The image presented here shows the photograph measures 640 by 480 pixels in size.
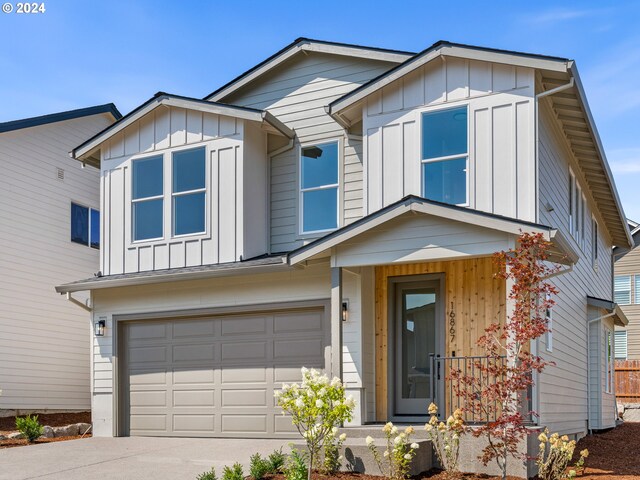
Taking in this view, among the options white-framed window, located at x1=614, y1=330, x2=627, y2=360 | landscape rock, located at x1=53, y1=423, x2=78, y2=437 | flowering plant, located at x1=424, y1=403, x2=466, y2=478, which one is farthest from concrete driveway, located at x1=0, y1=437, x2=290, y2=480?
white-framed window, located at x1=614, y1=330, x2=627, y2=360

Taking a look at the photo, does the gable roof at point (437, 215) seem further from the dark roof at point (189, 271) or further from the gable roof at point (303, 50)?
the gable roof at point (303, 50)

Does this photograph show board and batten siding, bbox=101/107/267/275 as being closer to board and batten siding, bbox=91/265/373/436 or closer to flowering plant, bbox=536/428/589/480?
board and batten siding, bbox=91/265/373/436

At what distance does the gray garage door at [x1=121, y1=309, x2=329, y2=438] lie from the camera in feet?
41.6

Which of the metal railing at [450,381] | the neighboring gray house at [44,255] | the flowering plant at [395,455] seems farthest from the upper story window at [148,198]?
the flowering plant at [395,455]

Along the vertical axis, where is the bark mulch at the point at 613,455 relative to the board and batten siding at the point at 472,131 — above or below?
below

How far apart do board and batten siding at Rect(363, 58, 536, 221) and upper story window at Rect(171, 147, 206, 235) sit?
125 inches

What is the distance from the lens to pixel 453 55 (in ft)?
37.9

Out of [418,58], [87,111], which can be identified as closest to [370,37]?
[418,58]

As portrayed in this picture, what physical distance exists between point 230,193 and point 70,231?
7.24 metres

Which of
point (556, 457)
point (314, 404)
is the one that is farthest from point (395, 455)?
point (556, 457)

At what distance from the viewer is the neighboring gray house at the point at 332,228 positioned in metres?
11.1

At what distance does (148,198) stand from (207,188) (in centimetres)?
134

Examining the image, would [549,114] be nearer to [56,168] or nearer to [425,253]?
[425,253]

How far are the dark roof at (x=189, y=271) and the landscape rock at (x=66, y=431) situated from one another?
2.52m
